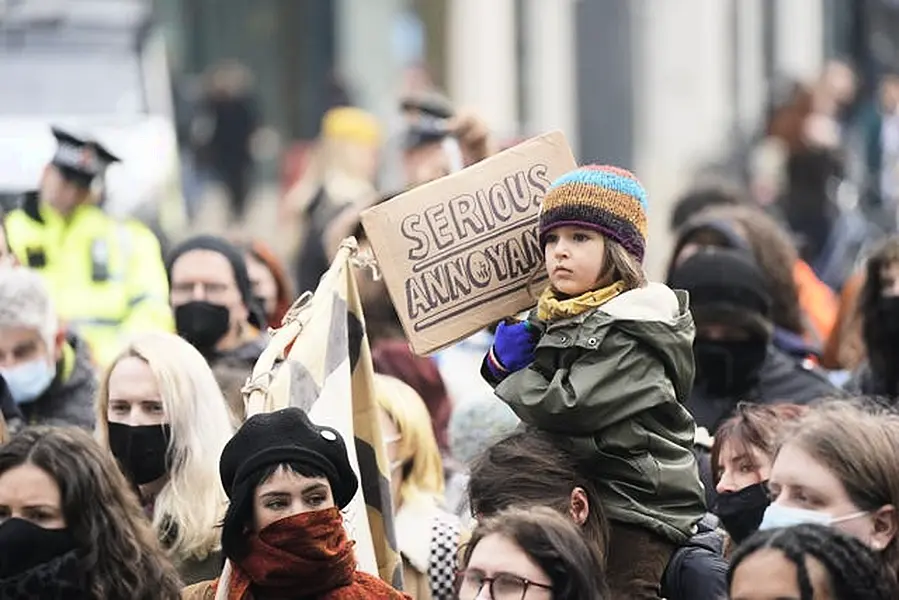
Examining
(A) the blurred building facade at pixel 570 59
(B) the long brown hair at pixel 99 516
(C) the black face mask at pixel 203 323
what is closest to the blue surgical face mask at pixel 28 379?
(C) the black face mask at pixel 203 323

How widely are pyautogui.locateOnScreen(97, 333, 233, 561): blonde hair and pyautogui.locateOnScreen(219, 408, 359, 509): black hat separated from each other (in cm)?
90

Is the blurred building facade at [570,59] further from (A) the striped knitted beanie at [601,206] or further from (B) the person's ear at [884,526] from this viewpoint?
(B) the person's ear at [884,526]

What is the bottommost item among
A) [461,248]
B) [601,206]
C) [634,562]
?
[634,562]

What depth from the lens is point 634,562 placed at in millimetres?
7691

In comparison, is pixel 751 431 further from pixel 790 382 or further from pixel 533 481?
pixel 790 382

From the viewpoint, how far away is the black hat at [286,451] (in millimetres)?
7340

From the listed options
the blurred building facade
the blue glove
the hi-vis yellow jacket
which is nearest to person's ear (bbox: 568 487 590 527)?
the blue glove

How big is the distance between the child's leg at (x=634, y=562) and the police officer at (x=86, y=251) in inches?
187

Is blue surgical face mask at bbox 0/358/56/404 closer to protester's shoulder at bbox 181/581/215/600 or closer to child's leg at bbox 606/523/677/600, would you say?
protester's shoulder at bbox 181/581/215/600

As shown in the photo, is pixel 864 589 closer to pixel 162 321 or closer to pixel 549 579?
pixel 549 579

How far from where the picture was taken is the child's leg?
25.2 ft

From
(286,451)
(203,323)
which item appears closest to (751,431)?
(286,451)

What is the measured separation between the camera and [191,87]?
3947 cm

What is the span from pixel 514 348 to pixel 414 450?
133 centimetres
